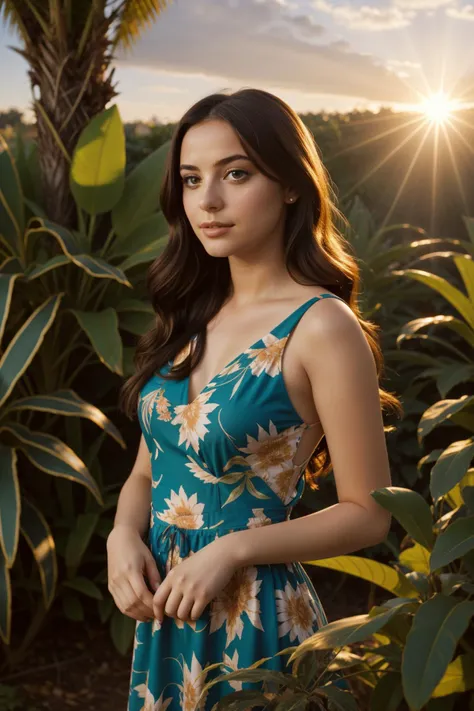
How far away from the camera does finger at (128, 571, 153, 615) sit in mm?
1388

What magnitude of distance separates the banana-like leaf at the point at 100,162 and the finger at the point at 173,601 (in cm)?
227

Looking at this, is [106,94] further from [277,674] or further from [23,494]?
[277,674]

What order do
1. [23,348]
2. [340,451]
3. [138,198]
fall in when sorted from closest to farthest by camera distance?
[340,451]
[23,348]
[138,198]

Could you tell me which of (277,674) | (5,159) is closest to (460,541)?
(277,674)

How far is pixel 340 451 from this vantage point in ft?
4.32

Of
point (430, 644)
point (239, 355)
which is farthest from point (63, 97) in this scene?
point (430, 644)

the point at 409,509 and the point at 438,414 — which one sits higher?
the point at 438,414

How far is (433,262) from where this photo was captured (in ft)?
14.6

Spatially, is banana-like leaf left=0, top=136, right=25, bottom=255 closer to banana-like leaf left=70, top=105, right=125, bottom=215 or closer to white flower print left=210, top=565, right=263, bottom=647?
banana-like leaf left=70, top=105, right=125, bottom=215

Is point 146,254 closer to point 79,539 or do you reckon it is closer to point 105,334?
point 105,334

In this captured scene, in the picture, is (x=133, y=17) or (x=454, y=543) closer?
(x=454, y=543)

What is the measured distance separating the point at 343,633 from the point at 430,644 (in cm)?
12

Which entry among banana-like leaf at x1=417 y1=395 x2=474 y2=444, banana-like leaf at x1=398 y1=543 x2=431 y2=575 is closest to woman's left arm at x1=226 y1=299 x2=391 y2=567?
banana-like leaf at x1=398 y1=543 x2=431 y2=575

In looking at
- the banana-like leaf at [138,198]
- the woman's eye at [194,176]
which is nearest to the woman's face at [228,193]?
the woman's eye at [194,176]
